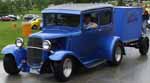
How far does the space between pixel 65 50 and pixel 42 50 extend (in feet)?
2.25

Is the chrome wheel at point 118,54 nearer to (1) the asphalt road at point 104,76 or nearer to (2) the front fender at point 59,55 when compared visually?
(1) the asphalt road at point 104,76

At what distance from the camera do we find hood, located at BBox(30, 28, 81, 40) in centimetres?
1104

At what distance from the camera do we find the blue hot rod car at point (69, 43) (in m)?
10.8

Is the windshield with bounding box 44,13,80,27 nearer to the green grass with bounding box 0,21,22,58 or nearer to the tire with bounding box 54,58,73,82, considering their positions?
the tire with bounding box 54,58,73,82

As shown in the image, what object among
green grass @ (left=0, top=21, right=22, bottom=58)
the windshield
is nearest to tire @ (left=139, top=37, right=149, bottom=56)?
the windshield

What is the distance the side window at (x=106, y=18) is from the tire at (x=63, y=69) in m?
2.22

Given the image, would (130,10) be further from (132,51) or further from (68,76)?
(68,76)

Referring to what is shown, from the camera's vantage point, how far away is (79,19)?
38.4ft

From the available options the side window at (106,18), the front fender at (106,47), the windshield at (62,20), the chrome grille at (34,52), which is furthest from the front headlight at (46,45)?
the side window at (106,18)

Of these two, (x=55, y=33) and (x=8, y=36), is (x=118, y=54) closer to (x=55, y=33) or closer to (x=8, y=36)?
(x=55, y=33)

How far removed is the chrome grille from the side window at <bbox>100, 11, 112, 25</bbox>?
8.34 ft

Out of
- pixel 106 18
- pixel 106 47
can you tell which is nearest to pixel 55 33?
pixel 106 47

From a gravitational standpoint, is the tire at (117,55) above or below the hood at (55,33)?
below

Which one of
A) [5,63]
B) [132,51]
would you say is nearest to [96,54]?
[5,63]
